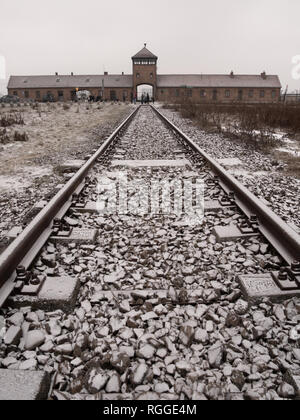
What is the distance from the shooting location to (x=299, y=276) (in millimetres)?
→ 2299

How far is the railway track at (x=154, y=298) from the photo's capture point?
1667 mm

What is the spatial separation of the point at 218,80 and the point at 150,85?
54.6ft

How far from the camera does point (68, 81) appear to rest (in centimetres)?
7331

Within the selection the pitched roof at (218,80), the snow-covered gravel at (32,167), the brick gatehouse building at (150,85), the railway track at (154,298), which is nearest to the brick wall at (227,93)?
the brick gatehouse building at (150,85)

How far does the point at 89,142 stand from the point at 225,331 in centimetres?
795

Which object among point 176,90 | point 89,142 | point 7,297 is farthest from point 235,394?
point 176,90

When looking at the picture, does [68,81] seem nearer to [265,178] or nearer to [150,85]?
[150,85]

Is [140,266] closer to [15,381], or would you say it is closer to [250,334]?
[250,334]

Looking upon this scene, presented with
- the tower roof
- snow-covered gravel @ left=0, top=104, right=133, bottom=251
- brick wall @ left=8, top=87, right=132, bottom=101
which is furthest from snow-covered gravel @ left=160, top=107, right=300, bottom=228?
brick wall @ left=8, top=87, right=132, bottom=101

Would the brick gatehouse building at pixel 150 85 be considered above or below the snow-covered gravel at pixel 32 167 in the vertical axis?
above

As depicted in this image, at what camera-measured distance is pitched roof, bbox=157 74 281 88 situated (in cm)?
7131

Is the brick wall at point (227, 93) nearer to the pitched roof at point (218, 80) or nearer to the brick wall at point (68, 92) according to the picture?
the pitched roof at point (218, 80)

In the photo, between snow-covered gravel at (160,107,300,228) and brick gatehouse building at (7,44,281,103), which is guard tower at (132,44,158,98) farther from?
snow-covered gravel at (160,107,300,228)

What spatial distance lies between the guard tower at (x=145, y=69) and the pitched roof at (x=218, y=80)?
2.58 meters
